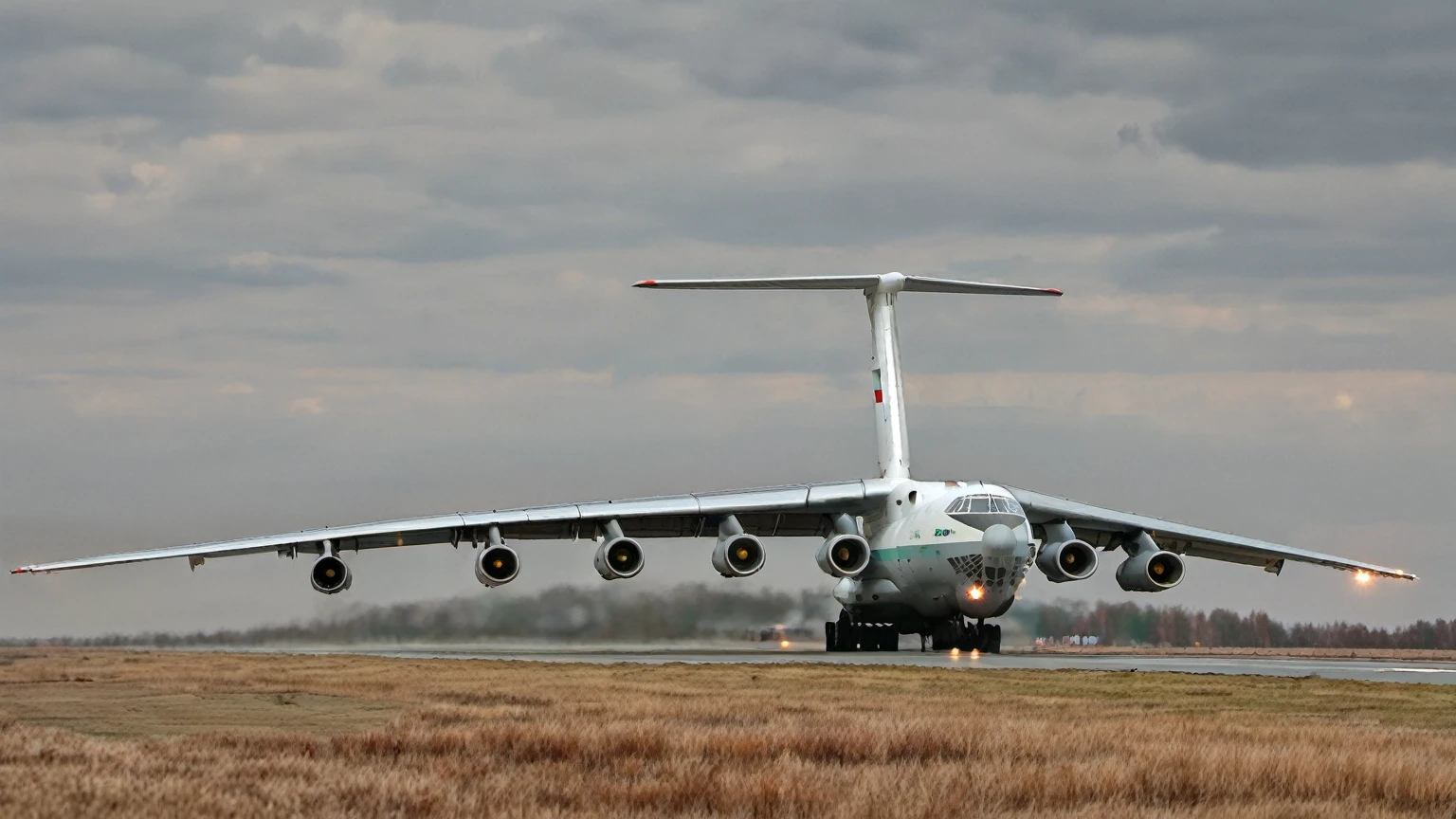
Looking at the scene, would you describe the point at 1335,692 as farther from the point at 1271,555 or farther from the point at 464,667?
the point at 1271,555

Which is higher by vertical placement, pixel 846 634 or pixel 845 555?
pixel 845 555

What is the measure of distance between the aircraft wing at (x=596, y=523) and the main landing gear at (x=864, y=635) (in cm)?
215

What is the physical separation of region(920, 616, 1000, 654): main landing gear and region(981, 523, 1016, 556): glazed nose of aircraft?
3.47 metres

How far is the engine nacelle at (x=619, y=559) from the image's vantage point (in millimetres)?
32188

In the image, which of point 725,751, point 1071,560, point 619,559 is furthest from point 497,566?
point 725,751

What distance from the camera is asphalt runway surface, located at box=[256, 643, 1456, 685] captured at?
1002 inches

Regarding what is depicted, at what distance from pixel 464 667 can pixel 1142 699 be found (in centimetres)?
1070

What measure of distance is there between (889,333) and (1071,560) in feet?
22.3

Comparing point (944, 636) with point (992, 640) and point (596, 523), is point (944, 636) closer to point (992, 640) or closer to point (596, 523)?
point (992, 640)

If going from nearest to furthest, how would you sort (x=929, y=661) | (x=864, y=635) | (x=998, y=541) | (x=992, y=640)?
(x=929, y=661), (x=998, y=541), (x=992, y=640), (x=864, y=635)

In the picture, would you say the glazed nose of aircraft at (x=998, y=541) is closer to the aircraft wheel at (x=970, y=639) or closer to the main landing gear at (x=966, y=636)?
the main landing gear at (x=966, y=636)

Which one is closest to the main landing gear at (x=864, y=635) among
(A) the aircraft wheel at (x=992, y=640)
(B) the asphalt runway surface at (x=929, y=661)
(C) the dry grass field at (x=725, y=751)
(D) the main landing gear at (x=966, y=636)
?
(B) the asphalt runway surface at (x=929, y=661)

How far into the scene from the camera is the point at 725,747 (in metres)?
11.8

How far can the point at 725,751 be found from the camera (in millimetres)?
11719
